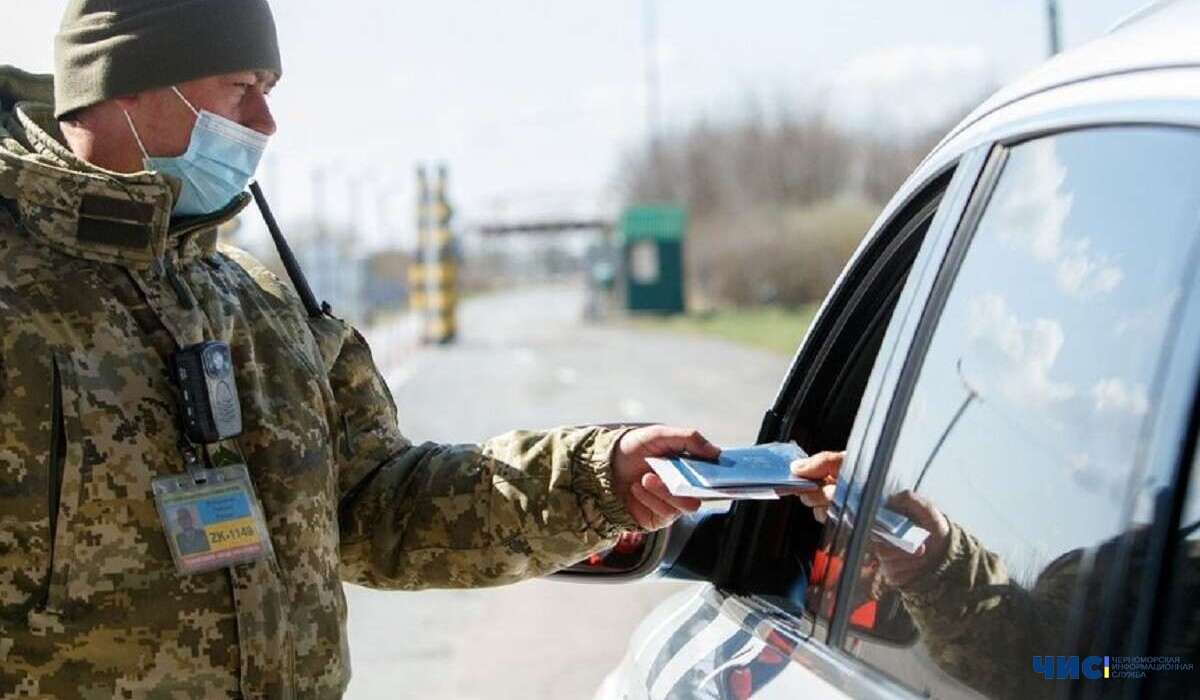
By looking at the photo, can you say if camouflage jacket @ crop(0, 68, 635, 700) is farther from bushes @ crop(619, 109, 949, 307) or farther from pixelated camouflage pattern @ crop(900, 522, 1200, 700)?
bushes @ crop(619, 109, 949, 307)

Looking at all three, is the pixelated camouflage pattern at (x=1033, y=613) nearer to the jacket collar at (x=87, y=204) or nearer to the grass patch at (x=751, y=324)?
the jacket collar at (x=87, y=204)

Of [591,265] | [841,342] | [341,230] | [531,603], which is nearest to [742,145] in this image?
[591,265]

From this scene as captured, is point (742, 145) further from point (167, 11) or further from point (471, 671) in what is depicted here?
point (167, 11)

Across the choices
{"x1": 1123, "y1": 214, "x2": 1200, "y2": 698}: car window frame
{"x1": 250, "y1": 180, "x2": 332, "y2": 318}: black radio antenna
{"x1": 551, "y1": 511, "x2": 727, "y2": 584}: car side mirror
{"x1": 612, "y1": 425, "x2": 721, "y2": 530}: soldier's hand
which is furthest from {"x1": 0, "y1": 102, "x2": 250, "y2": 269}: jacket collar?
{"x1": 1123, "y1": 214, "x2": 1200, "y2": 698}: car window frame

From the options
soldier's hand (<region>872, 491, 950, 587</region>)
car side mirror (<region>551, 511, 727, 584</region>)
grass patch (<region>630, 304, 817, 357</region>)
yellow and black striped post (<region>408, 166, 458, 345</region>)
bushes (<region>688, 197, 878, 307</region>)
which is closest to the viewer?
soldier's hand (<region>872, 491, 950, 587</region>)

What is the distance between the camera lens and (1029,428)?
1.73 meters

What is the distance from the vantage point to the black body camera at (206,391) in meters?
2.24

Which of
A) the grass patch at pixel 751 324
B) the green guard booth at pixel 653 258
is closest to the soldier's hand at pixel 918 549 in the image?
the grass patch at pixel 751 324

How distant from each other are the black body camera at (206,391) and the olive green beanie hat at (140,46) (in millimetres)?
484

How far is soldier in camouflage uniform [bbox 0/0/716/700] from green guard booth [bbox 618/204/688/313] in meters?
45.7

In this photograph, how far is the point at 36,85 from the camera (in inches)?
103

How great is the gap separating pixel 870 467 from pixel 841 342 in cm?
57

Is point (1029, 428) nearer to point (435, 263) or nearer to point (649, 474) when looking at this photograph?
point (649, 474)

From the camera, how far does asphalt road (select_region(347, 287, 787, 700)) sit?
6938 millimetres
